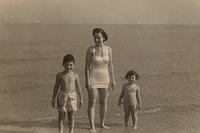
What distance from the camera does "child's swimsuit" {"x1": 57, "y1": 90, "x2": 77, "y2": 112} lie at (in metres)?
5.56

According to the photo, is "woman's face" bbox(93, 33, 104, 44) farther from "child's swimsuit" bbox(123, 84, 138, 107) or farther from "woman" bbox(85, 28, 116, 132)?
"child's swimsuit" bbox(123, 84, 138, 107)

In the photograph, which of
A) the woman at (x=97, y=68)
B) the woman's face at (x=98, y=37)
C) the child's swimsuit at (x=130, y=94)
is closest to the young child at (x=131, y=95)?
the child's swimsuit at (x=130, y=94)

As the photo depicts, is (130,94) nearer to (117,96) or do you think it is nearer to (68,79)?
(68,79)

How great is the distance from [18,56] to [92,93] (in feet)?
52.6

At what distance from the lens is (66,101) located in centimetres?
557

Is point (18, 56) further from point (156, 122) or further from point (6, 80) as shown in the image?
point (156, 122)

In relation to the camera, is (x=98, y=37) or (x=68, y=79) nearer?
(x=68, y=79)

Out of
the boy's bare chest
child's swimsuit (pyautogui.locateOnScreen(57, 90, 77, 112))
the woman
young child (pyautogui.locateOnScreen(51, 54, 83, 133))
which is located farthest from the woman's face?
child's swimsuit (pyautogui.locateOnScreen(57, 90, 77, 112))

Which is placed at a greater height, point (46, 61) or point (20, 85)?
point (46, 61)

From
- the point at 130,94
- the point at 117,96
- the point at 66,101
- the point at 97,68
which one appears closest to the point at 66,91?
the point at 66,101

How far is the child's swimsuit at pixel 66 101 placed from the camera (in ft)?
18.2

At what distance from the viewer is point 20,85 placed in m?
12.4

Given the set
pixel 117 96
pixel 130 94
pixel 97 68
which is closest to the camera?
pixel 97 68

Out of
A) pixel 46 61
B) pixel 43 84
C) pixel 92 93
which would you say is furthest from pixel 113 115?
pixel 46 61
